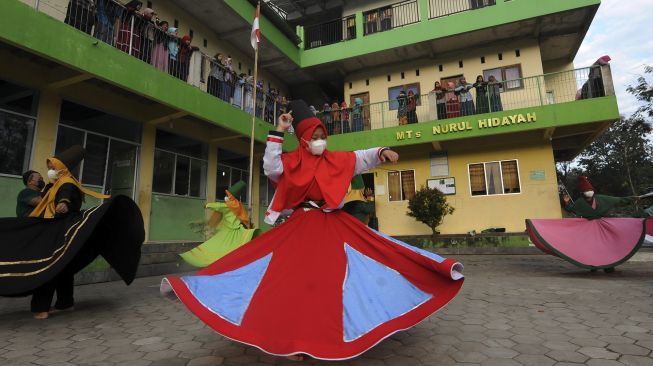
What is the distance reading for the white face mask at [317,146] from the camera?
3.22 metres

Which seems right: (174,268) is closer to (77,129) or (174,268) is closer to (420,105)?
(77,129)

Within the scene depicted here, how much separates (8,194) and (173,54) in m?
5.27

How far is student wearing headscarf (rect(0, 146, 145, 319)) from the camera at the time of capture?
3898mm

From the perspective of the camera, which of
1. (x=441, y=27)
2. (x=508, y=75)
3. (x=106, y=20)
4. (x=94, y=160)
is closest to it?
(x=106, y=20)

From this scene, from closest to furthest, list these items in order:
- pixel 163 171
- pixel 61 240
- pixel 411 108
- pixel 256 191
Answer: pixel 61 240
pixel 163 171
pixel 411 108
pixel 256 191

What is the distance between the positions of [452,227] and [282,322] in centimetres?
1370

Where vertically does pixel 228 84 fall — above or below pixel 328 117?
below

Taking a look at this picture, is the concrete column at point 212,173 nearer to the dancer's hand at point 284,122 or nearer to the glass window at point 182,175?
the glass window at point 182,175

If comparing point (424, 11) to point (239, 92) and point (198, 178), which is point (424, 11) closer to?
point (239, 92)

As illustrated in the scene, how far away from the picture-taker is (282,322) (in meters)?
2.37

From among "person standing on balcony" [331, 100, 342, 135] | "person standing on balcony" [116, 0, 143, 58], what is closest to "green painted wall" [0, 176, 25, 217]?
"person standing on balcony" [116, 0, 143, 58]

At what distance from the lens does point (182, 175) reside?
12.1 metres

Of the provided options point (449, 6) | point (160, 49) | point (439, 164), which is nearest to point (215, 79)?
point (160, 49)

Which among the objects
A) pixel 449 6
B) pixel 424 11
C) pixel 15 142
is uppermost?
pixel 449 6
